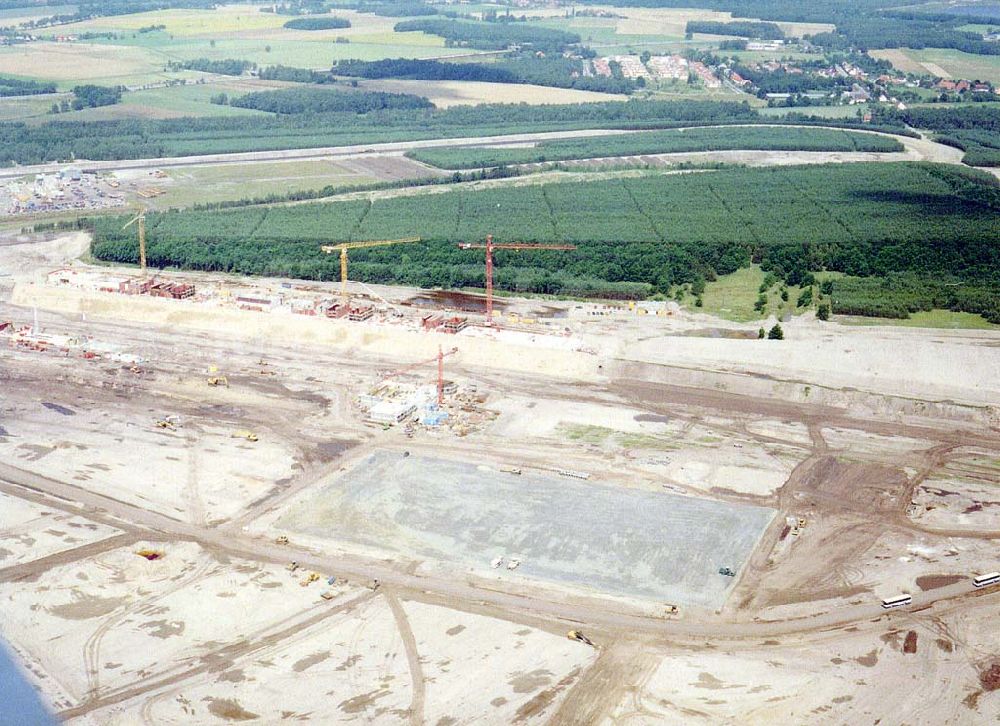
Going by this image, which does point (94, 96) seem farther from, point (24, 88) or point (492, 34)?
point (492, 34)

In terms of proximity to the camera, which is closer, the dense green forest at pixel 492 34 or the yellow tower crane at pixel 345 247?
the yellow tower crane at pixel 345 247

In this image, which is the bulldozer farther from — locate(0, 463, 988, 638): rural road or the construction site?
locate(0, 463, 988, 638): rural road

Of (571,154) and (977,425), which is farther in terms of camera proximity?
(571,154)

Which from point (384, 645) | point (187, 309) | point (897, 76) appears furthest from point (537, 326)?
point (897, 76)

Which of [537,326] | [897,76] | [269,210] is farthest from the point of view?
[897,76]

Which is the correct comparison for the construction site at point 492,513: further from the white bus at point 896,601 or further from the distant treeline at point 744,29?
the distant treeline at point 744,29

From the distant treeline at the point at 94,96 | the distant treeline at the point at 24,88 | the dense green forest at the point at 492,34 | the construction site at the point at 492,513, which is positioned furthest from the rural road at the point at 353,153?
the dense green forest at the point at 492,34

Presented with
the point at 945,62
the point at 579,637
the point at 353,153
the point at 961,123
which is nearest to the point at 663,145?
the point at 353,153

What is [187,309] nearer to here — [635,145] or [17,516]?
[17,516]
